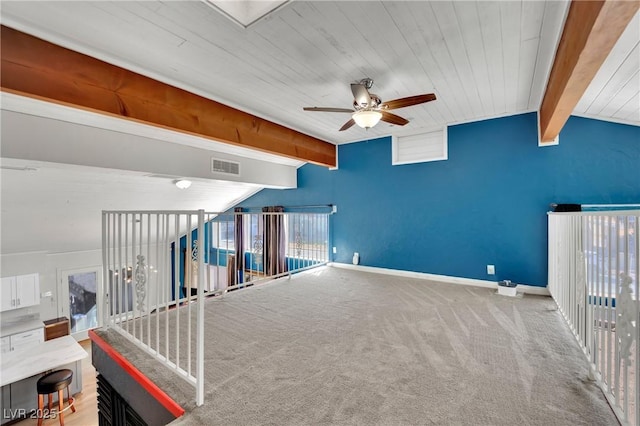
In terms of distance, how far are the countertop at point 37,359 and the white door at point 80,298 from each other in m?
1.80

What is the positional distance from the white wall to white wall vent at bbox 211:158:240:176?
437 cm

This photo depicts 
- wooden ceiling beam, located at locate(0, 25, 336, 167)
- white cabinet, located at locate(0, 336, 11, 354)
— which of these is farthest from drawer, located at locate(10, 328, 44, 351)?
wooden ceiling beam, located at locate(0, 25, 336, 167)

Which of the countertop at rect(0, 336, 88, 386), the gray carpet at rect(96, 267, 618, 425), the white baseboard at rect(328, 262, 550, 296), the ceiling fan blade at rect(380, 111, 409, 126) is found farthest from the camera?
the countertop at rect(0, 336, 88, 386)

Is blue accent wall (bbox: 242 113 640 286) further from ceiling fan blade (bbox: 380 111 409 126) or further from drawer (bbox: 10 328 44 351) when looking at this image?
drawer (bbox: 10 328 44 351)

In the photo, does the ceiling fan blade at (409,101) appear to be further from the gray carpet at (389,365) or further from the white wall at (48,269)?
the white wall at (48,269)

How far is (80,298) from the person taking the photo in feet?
22.5

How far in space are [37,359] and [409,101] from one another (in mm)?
6506

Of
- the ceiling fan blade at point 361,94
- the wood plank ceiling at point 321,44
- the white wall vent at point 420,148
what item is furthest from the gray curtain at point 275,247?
Result: the ceiling fan blade at point 361,94

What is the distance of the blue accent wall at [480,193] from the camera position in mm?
3213

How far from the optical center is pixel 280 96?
306 centimetres

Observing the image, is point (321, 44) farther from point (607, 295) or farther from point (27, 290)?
point (27, 290)

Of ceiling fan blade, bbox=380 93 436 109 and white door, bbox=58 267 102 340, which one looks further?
white door, bbox=58 267 102 340

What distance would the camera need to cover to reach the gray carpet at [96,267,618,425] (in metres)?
1.45

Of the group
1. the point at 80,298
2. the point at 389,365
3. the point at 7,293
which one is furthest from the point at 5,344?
the point at 389,365
